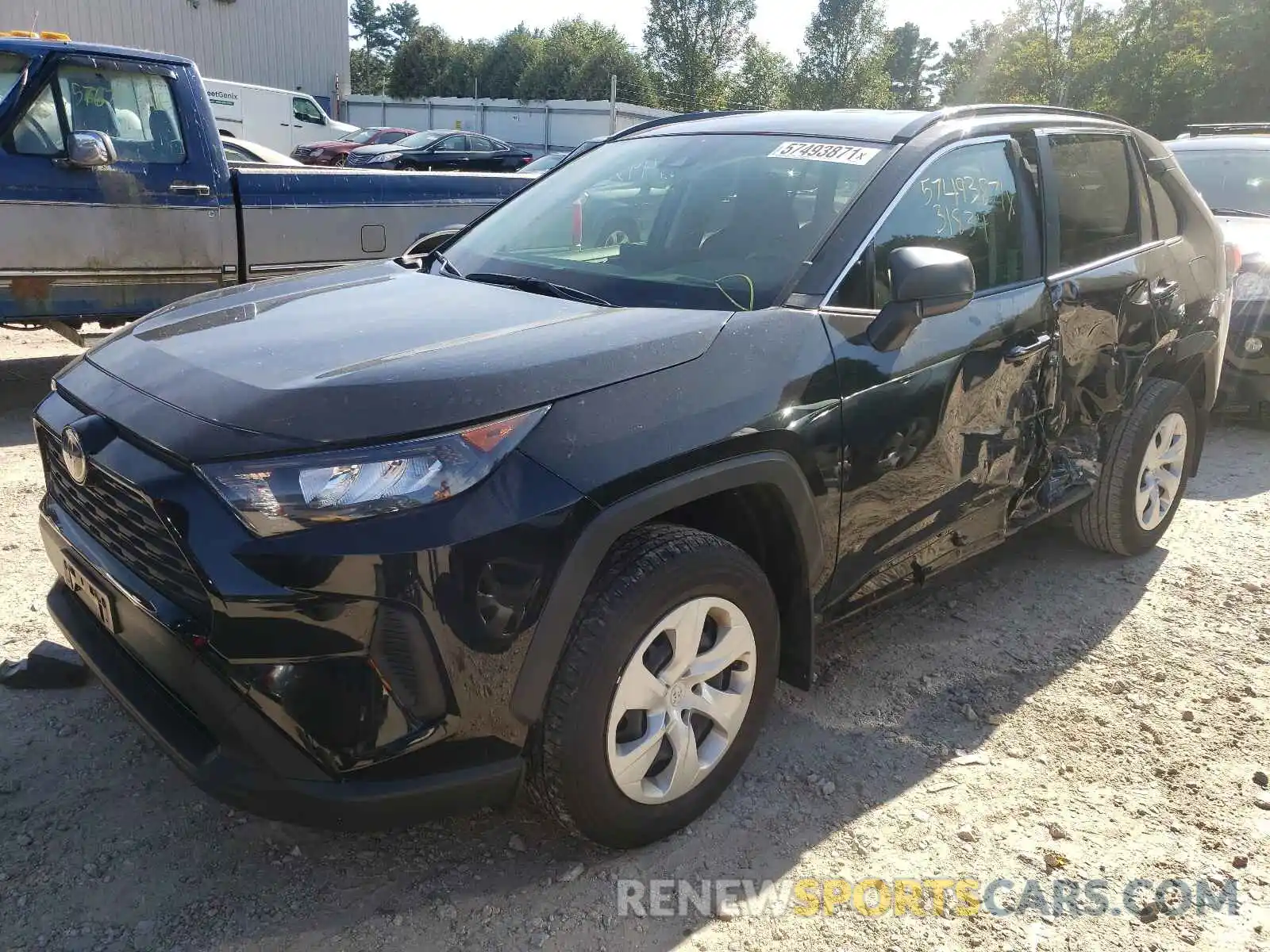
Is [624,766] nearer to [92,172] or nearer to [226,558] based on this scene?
[226,558]

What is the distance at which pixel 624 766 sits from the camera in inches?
90.0

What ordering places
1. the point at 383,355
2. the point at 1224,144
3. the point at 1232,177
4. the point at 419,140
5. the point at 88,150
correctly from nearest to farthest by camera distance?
the point at 383,355, the point at 88,150, the point at 1232,177, the point at 1224,144, the point at 419,140

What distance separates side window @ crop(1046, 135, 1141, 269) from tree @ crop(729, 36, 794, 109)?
5873cm

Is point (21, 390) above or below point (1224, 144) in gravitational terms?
below

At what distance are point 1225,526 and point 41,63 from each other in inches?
264

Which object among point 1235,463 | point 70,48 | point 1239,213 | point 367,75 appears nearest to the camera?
point 70,48

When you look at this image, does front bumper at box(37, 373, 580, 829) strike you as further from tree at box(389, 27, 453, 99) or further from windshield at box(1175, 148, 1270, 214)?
tree at box(389, 27, 453, 99)

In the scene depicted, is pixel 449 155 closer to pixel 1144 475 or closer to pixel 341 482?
pixel 1144 475

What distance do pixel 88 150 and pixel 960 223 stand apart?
15.6 feet

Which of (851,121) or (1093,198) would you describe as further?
(1093,198)

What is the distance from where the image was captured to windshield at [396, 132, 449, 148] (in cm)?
2399

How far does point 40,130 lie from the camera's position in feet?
18.4

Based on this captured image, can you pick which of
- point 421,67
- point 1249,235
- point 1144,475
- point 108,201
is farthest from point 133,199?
point 421,67

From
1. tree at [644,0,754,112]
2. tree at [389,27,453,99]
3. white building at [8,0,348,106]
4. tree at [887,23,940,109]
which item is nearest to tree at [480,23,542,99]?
tree at [389,27,453,99]
